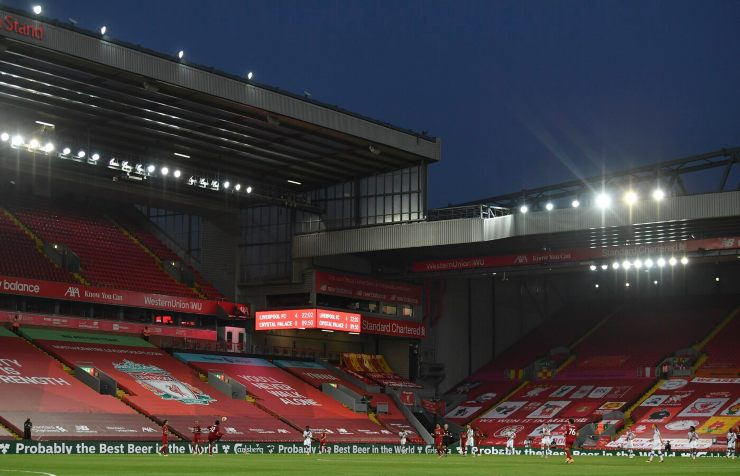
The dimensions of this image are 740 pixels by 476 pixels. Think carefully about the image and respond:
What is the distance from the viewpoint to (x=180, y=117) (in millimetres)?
56094

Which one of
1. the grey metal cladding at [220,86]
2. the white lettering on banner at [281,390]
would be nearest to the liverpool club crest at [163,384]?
the white lettering on banner at [281,390]

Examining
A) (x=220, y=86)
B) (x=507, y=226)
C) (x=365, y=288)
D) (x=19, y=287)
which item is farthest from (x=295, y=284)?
(x=19, y=287)

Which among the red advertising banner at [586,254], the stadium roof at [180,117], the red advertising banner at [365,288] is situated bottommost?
the red advertising banner at [365,288]

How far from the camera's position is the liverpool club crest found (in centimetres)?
5511

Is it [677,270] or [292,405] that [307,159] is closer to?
[292,405]

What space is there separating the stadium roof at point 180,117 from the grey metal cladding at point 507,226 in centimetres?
455

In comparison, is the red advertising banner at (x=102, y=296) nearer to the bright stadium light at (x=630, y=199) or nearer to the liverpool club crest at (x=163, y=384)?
the liverpool club crest at (x=163, y=384)

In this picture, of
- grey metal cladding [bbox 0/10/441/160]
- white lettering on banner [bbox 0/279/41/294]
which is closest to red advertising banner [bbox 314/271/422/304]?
grey metal cladding [bbox 0/10/441/160]

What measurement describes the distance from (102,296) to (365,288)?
Result: 62.4 ft

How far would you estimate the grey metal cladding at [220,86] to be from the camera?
154 feet

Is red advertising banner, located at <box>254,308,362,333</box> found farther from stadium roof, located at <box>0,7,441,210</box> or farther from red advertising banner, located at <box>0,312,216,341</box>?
stadium roof, located at <box>0,7,441,210</box>

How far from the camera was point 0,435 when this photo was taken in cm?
4269

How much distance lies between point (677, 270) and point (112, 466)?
198 feet

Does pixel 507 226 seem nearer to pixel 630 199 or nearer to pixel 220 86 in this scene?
pixel 630 199
